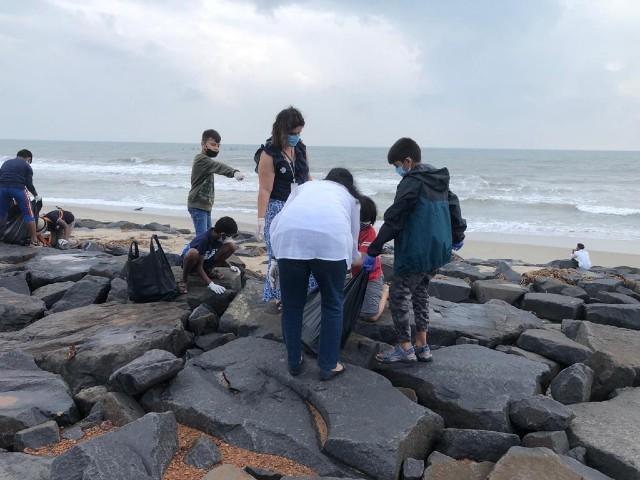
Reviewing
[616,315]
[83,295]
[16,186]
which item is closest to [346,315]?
[83,295]

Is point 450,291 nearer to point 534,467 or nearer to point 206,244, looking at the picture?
point 206,244

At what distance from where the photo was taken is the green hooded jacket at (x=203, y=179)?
19.6 ft

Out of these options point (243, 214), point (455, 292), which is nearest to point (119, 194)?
point (243, 214)

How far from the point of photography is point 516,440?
3281mm

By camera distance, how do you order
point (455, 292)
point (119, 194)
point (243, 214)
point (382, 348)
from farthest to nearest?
point (119, 194), point (243, 214), point (455, 292), point (382, 348)

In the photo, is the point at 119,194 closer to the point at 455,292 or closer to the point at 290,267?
the point at 455,292

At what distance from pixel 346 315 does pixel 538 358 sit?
1.63 meters

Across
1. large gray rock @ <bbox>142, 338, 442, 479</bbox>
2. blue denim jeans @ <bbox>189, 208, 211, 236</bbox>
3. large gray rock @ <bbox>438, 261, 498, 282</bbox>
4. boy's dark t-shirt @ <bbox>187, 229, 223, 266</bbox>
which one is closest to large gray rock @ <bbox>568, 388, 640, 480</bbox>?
large gray rock @ <bbox>142, 338, 442, 479</bbox>

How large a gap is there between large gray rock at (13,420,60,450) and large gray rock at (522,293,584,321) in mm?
5065

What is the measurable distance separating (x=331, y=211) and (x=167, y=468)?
1666 mm

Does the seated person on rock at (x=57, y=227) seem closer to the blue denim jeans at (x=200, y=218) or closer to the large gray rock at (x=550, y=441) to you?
the blue denim jeans at (x=200, y=218)

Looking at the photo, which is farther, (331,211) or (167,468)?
(331,211)

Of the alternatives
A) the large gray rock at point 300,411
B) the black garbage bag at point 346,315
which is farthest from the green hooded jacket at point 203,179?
the large gray rock at point 300,411

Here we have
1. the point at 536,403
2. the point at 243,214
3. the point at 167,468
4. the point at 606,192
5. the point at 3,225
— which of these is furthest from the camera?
the point at 606,192
